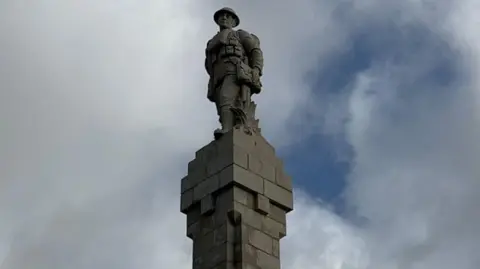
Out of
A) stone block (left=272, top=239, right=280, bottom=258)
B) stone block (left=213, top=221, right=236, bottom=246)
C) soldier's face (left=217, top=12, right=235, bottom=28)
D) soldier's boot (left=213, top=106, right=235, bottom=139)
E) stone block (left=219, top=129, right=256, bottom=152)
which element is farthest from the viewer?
soldier's face (left=217, top=12, right=235, bottom=28)

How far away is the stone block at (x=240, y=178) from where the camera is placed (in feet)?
57.9

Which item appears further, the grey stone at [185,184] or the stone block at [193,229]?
the grey stone at [185,184]

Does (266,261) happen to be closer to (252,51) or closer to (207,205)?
(207,205)

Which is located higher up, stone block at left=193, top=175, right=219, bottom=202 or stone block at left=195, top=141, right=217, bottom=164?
stone block at left=195, top=141, right=217, bottom=164

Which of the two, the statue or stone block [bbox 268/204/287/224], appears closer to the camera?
stone block [bbox 268/204/287/224]

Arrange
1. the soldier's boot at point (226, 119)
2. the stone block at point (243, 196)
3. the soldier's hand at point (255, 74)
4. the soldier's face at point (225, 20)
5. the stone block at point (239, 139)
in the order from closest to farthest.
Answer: the stone block at point (243, 196) < the stone block at point (239, 139) < the soldier's boot at point (226, 119) < the soldier's hand at point (255, 74) < the soldier's face at point (225, 20)

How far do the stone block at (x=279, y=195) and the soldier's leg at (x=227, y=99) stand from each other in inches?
50.3

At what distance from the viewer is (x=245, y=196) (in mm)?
17797

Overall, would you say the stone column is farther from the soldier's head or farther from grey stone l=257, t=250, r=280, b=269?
the soldier's head

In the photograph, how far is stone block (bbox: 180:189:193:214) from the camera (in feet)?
60.4

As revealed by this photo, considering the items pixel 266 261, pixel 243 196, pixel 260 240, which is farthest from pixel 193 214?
pixel 266 261

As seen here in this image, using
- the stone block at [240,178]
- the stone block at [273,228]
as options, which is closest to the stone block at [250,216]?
the stone block at [273,228]

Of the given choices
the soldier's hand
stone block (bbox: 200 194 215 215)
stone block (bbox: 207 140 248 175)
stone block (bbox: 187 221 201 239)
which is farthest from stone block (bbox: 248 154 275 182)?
the soldier's hand

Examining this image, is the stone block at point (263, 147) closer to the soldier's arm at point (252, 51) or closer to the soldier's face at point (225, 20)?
the soldier's arm at point (252, 51)
